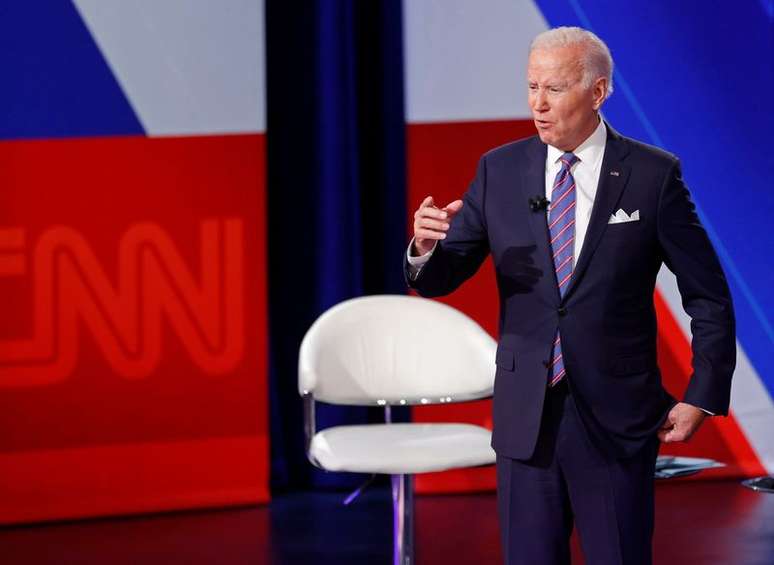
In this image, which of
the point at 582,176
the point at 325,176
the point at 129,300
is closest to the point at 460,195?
the point at 325,176

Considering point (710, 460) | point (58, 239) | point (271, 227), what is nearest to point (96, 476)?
point (58, 239)

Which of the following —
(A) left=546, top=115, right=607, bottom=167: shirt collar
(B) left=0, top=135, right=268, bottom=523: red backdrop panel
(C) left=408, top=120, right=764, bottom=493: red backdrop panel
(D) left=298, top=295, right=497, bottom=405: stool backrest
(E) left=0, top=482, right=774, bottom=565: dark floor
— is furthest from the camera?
(C) left=408, top=120, right=764, bottom=493: red backdrop panel

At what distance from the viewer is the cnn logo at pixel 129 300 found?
182 inches

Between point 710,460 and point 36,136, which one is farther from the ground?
point 36,136

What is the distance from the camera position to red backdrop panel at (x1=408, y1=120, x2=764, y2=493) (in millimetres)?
4965

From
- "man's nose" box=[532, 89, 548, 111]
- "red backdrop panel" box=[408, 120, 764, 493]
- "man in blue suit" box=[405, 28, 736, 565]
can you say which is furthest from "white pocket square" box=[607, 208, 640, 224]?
"red backdrop panel" box=[408, 120, 764, 493]

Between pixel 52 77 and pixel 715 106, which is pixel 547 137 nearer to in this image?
pixel 52 77

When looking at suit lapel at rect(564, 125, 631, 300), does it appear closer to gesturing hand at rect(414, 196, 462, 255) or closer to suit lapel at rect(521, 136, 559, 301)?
suit lapel at rect(521, 136, 559, 301)

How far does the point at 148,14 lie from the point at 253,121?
1.86ft

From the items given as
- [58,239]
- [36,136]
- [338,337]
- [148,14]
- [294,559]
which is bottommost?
[294,559]

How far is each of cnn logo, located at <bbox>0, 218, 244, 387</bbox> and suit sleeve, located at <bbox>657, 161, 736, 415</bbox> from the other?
2742 millimetres

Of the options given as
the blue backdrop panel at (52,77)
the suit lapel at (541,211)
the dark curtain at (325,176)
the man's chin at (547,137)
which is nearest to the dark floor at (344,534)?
the dark curtain at (325,176)

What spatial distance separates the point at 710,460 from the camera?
5.09 meters

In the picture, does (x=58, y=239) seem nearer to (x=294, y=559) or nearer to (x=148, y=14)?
A: (x=148, y=14)
